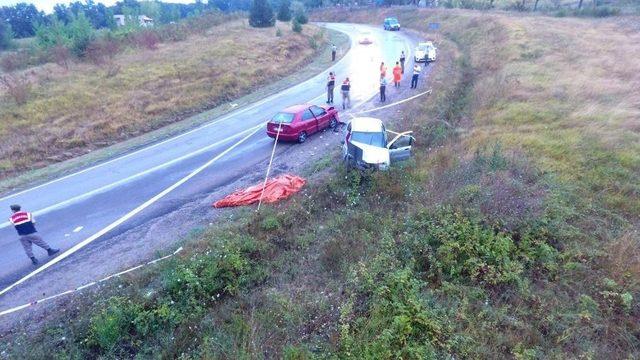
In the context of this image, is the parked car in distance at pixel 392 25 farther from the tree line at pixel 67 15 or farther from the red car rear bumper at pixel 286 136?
the red car rear bumper at pixel 286 136

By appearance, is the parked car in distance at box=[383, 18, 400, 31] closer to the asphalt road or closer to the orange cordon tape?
the asphalt road

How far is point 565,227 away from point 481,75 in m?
17.7

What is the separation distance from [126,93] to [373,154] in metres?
17.9

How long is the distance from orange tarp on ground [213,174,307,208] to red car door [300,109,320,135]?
4591 millimetres

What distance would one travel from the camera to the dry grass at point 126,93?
60.8ft

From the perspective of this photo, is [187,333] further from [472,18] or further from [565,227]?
[472,18]

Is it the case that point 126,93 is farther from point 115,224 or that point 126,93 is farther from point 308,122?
point 115,224

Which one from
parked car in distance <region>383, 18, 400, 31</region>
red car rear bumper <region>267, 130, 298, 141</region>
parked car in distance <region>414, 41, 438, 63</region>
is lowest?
red car rear bumper <region>267, 130, 298, 141</region>

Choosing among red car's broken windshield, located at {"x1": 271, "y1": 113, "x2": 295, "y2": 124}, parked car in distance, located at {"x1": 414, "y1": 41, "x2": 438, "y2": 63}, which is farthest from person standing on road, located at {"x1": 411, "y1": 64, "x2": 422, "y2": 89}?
red car's broken windshield, located at {"x1": 271, "y1": 113, "x2": 295, "y2": 124}

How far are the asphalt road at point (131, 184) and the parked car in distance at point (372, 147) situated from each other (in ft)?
13.2

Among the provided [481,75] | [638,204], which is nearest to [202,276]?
[638,204]

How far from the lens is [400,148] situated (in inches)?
549

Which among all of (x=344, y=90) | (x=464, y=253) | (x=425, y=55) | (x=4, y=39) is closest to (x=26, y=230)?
(x=464, y=253)

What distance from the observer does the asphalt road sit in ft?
36.8
